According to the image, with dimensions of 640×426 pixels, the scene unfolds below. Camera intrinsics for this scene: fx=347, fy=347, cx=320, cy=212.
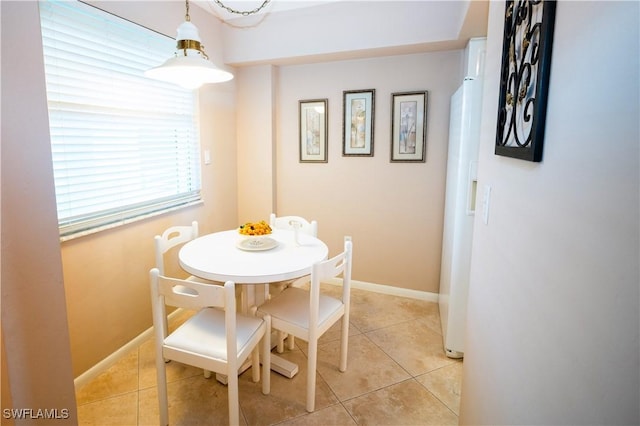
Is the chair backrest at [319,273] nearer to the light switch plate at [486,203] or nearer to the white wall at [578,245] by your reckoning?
the light switch plate at [486,203]

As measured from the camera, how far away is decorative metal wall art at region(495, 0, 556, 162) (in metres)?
0.76

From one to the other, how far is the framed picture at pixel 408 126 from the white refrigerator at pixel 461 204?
0.55 m

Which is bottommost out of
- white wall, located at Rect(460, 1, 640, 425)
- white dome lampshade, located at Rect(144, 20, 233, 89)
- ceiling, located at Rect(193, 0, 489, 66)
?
white wall, located at Rect(460, 1, 640, 425)

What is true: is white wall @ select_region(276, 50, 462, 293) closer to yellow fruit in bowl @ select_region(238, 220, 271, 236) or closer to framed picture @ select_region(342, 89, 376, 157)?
framed picture @ select_region(342, 89, 376, 157)

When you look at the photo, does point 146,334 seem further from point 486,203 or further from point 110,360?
point 486,203

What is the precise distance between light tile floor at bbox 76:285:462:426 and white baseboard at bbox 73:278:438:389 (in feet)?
0.12

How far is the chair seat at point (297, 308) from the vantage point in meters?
1.94

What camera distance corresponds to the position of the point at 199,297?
59.0 inches

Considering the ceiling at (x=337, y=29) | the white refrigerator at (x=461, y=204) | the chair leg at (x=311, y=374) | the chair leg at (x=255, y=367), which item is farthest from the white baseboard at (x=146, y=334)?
the ceiling at (x=337, y=29)

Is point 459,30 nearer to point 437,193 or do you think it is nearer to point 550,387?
point 437,193

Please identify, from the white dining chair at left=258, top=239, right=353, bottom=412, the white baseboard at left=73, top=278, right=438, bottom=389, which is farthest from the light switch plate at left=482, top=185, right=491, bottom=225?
the white baseboard at left=73, top=278, right=438, bottom=389

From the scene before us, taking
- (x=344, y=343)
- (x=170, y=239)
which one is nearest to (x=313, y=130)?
(x=170, y=239)

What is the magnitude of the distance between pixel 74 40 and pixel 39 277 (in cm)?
148

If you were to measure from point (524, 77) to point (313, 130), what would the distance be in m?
2.57
